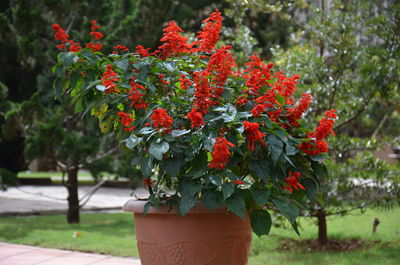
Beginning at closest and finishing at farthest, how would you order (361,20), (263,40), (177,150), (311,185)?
(177,150), (311,185), (361,20), (263,40)

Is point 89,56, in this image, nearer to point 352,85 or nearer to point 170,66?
point 170,66

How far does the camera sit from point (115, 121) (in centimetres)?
406

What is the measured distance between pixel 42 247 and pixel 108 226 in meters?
2.14

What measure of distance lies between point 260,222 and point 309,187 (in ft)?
1.46

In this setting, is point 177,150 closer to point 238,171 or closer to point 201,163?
point 201,163

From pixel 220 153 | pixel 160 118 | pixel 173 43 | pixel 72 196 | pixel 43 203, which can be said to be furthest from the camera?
pixel 43 203

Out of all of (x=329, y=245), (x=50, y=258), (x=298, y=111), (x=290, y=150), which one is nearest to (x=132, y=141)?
(x=290, y=150)

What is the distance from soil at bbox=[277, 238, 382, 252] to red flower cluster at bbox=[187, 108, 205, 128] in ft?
10.9

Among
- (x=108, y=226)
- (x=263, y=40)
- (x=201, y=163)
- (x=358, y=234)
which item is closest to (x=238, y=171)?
(x=201, y=163)

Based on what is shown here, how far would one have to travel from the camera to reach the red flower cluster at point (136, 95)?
377 cm

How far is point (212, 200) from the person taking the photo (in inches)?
136

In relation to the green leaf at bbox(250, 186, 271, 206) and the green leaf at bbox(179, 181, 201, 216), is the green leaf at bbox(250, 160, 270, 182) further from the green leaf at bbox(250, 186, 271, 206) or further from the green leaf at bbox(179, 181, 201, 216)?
the green leaf at bbox(179, 181, 201, 216)

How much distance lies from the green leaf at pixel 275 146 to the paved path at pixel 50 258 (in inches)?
101

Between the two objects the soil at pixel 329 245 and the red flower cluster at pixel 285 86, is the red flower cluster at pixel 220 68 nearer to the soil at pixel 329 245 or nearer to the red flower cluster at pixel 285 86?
the red flower cluster at pixel 285 86
